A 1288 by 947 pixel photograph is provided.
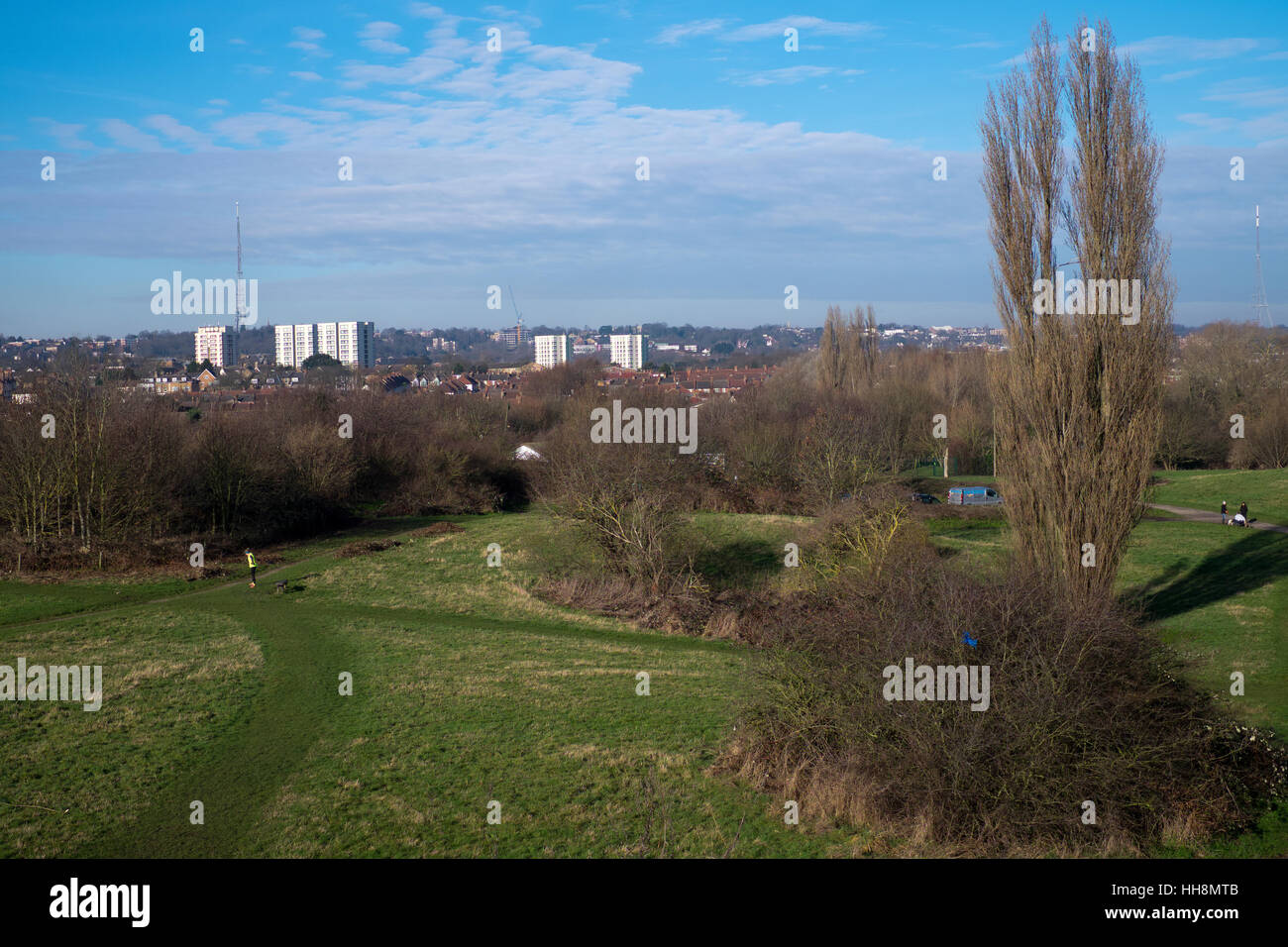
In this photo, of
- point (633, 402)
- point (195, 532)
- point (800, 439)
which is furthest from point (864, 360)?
point (195, 532)

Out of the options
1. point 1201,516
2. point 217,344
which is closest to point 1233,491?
point 1201,516

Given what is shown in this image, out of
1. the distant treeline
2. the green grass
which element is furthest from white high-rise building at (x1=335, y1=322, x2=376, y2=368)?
the green grass

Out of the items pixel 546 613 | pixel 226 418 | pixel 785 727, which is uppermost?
pixel 226 418

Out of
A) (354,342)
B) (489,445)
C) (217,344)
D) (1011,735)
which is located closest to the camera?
(1011,735)

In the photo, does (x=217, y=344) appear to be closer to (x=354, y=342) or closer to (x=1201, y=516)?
(x=354, y=342)

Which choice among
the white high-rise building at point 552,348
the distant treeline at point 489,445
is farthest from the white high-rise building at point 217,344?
the distant treeline at point 489,445

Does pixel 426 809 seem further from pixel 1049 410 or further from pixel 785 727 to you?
pixel 1049 410
